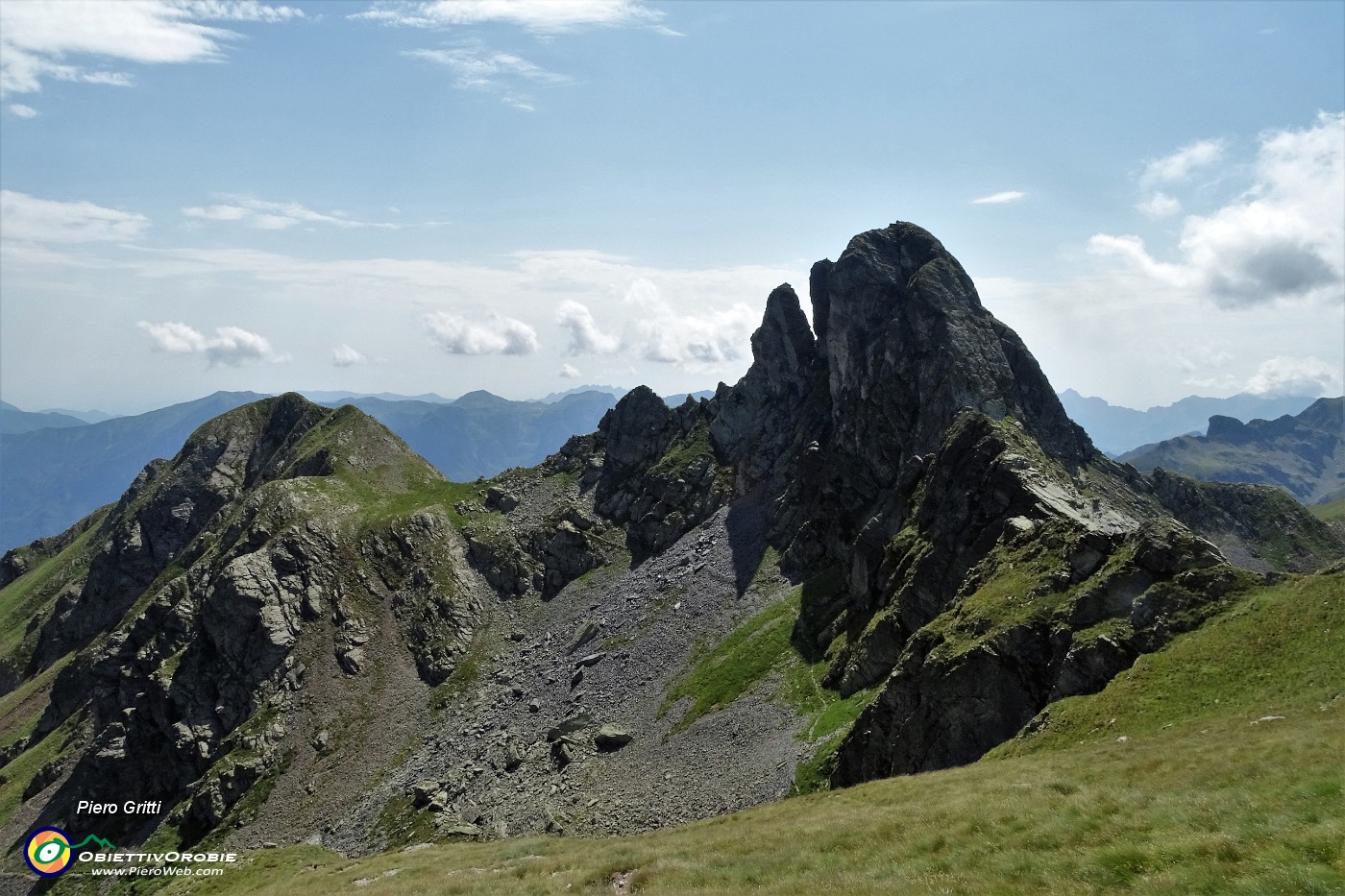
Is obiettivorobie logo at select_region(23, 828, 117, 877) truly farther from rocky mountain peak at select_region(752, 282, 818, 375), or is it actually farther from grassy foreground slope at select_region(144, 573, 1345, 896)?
rocky mountain peak at select_region(752, 282, 818, 375)

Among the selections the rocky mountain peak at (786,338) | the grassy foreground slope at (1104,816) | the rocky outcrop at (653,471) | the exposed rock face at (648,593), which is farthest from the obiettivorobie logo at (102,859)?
the rocky mountain peak at (786,338)

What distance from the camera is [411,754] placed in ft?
315

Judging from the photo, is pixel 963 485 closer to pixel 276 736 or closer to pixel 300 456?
pixel 276 736

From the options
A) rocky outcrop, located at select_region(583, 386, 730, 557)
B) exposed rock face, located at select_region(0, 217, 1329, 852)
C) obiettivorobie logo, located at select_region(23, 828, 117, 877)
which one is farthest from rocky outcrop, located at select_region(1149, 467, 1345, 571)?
obiettivorobie logo, located at select_region(23, 828, 117, 877)

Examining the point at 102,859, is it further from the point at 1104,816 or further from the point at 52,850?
the point at 1104,816

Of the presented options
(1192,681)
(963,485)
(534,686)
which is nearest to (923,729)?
(1192,681)

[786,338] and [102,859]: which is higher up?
[786,338]

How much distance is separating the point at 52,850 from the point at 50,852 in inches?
25.5

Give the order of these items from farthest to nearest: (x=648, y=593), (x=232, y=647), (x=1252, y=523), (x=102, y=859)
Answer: (x=1252, y=523), (x=648, y=593), (x=232, y=647), (x=102, y=859)

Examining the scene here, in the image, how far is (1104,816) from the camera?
25.3 m

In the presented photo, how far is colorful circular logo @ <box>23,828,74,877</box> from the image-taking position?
88375mm

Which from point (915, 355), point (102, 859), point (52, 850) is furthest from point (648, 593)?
point (52, 850)

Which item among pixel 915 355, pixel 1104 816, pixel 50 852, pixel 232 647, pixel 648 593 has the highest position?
pixel 915 355

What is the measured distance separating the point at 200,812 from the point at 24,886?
995 inches
